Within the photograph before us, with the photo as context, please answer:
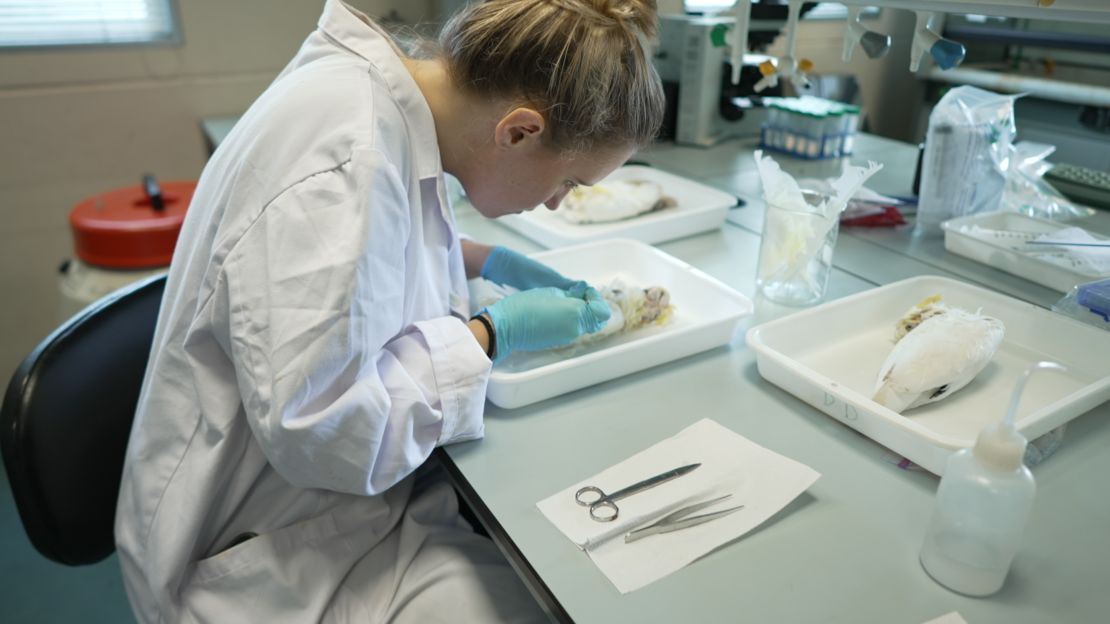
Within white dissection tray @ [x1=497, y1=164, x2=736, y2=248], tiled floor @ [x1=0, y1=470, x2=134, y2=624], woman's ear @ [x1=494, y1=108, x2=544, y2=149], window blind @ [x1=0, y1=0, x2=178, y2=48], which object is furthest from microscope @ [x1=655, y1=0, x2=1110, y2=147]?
tiled floor @ [x1=0, y1=470, x2=134, y2=624]

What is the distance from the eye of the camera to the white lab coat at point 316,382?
0.68 meters

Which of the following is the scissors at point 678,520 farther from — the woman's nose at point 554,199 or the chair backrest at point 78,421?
the chair backrest at point 78,421

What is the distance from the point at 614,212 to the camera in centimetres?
144

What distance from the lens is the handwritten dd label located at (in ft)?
2.74

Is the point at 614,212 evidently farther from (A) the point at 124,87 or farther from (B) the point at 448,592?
(A) the point at 124,87

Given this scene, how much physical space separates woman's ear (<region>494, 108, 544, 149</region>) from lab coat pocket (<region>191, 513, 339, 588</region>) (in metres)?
0.51

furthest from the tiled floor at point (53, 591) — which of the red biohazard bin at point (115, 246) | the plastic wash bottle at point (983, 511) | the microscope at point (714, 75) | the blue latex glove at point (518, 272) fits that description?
the microscope at point (714, 75)

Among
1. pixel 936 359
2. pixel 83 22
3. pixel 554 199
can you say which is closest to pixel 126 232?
pixel 83 22

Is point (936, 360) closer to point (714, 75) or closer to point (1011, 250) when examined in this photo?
point (1011, 250)

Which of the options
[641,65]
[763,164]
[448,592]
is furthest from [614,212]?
[448,592]

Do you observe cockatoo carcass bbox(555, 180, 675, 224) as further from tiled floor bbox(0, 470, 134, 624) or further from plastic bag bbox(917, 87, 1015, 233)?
tiled floor bbox(0, 470, 134, 624)

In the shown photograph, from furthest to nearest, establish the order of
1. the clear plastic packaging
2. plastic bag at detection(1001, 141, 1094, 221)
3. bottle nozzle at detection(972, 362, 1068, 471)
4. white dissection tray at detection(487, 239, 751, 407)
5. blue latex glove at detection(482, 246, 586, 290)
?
plastic bag at detection(1001, 141, 1094, 221), blue latex glove at detection(482, 246, 586, 290), the clear plastic packaging, white dissection tray at detection(487, 239, 751, 407), bottle nozzle at detection(972, 362, 1068, 471)

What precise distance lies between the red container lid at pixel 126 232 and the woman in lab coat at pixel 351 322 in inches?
32.4

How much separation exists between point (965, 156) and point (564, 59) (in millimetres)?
1012
